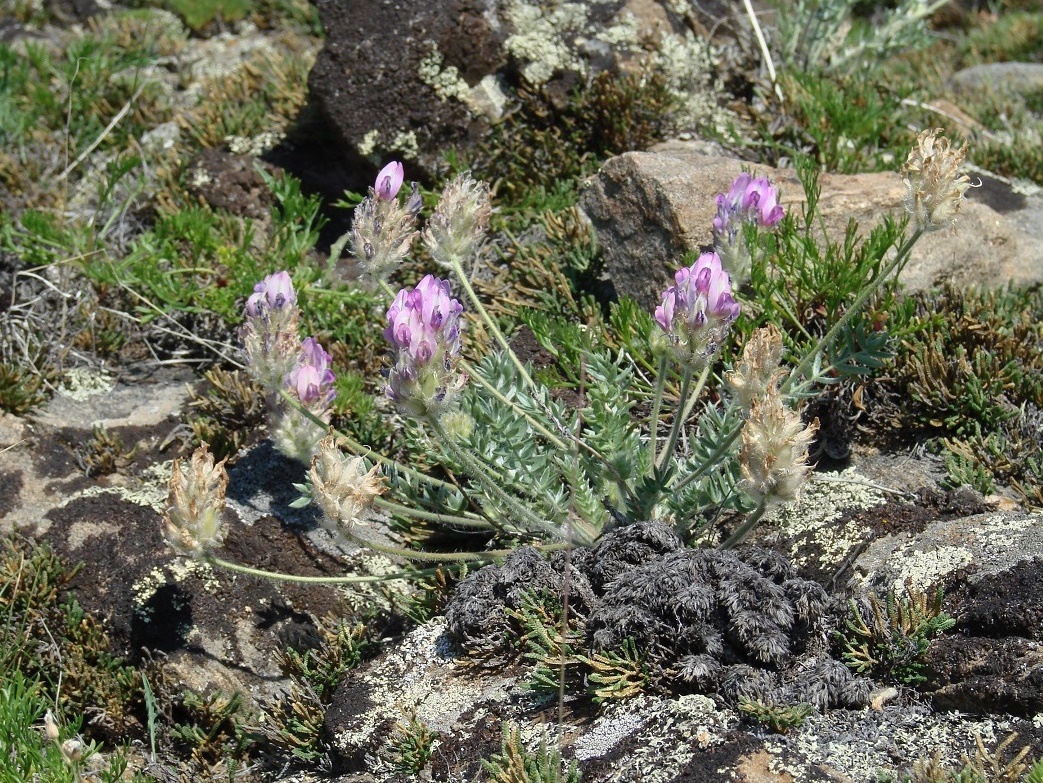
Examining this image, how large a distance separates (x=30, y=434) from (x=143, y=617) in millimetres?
1041

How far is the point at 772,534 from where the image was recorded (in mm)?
3514

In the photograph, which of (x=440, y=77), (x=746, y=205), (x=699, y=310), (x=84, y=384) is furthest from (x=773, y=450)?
(x=440, y=77)

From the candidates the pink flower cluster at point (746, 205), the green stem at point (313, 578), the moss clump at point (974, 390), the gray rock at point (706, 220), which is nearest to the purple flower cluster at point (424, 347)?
the green stem at point (313, 578)

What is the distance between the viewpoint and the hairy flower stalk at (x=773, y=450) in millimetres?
2539

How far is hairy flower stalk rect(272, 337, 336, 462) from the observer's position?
3.31 m

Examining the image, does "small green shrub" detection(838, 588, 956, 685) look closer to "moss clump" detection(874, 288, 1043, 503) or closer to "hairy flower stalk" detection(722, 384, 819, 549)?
"hairy flower stalk" detection(722, 384, 819, 549)

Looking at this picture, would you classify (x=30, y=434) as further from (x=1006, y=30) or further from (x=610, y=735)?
(x=1006, y=30)

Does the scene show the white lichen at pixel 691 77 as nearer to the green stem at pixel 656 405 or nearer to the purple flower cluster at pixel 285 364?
the green stem at pixel 656 405

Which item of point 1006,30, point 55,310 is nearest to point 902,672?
point 55,310

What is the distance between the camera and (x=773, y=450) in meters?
2.56

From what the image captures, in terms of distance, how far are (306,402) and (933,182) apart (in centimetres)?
194

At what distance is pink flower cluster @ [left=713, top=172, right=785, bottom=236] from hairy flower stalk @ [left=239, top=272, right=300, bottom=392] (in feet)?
4.42

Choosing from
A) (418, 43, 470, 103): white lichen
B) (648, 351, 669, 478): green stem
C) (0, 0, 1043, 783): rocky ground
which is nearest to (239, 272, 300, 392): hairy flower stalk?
(0, 0, 1043, 783): rocky ground

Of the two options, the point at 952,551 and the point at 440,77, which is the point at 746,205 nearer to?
the point at 952,551
